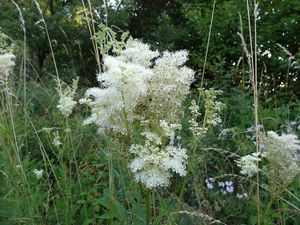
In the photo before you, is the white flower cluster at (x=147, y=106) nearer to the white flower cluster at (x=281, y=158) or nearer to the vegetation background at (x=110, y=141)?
the vegetation background at (x=110, y=141)

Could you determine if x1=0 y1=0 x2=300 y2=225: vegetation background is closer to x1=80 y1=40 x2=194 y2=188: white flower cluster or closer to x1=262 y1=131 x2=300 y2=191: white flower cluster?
x1=262 y1=131 x2=300 y2=191: white flower cluster

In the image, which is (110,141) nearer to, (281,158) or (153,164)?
(153,164)

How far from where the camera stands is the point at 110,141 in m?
1.50

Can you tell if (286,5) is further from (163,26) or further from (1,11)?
(1,11)

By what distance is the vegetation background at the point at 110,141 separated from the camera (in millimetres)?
2156

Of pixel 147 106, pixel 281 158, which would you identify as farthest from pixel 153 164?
pixel 281 158

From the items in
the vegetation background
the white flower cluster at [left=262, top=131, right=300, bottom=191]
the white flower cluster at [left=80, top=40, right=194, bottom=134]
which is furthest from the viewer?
the vegetation background

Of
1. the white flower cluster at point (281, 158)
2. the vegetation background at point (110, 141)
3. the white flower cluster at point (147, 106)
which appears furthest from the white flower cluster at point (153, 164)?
the white flower cluster at point (281, 158)

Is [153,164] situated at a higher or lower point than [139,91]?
lower

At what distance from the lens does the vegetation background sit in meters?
2.16

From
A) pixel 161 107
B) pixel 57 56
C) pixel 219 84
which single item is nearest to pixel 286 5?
pixel 219 84

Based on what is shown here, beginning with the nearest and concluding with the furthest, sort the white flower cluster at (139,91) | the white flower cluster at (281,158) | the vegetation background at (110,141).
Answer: the white flower cluster at (139,91), the white flower cluster at (281,158), the vegetation background at (110,141)

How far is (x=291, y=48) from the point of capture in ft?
22.8

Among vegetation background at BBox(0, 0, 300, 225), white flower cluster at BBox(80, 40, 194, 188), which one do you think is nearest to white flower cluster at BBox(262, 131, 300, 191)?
vegetation background at BBox(0, 0, 300, 225)
